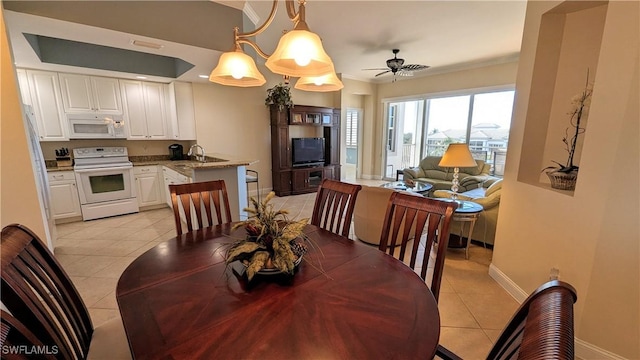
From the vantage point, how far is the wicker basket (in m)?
1.95

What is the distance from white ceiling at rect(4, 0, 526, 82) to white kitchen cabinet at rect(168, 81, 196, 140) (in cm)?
28

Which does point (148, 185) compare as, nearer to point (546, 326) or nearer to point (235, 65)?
point (235, 65)

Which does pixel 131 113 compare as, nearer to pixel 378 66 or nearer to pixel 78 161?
pixel 78 161

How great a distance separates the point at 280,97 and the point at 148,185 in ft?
9.95

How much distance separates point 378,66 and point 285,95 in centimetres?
225

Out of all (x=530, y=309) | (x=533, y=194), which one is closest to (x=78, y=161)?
(x=530, y=309)

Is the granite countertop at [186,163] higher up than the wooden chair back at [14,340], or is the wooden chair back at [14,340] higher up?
the granite countertop at [186,163]

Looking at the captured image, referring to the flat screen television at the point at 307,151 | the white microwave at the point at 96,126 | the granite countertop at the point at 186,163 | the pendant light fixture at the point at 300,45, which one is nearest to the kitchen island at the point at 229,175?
the granite countertop at the point at 186,163

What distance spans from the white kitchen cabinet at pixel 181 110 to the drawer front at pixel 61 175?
61.3 inches

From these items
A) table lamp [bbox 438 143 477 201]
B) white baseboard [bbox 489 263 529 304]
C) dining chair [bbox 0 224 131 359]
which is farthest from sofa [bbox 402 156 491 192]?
dining chair [bbox 0 224 131 359]

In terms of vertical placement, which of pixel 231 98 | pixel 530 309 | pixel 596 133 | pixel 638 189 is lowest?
pixel 530 309

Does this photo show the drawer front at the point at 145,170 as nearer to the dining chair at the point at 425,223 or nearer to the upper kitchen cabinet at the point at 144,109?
the upper kitchen cabinet at the point at 144,109

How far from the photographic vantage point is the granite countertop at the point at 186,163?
3.06 metres

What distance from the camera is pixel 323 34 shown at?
3.96m
